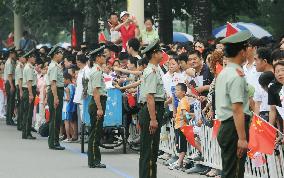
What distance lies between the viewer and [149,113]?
42.3 feet

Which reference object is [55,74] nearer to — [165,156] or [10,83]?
[165,156]

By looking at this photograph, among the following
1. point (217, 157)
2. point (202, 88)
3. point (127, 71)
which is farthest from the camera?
point (127, 71)

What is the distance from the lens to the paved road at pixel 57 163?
593 inches

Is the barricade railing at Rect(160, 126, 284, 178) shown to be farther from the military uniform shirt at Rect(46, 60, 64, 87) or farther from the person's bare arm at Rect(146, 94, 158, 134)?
the military uniform shirt at Rect(46, 60, 64, 87)

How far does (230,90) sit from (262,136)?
1.92 m

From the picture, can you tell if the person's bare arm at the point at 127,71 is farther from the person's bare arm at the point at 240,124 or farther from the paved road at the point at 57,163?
the person's bare arm at the point at 240,124

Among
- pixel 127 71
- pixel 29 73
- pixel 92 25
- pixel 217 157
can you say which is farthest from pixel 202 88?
pixel 92 25

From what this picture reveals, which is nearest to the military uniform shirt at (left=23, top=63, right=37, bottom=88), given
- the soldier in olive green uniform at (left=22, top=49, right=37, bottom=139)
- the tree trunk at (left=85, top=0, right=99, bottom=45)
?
the soldier in olive green uniform at (left=22, top=49, right=37, bottom=139)

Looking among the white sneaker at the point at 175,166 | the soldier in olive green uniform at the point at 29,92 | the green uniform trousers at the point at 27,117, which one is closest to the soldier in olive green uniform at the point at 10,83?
the soldier in olive green uniform at the point at 29,92

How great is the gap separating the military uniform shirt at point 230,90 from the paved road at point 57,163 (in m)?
5.19

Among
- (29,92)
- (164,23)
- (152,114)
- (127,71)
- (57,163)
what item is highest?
(164,23)

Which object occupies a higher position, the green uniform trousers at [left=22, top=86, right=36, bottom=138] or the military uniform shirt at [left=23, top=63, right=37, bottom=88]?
the military uniform shirt at [left=23, top=63, right=37, bottom=88]

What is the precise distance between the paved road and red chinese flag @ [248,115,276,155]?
11.7 feet

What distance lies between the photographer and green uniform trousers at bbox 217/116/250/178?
31.1 feet
